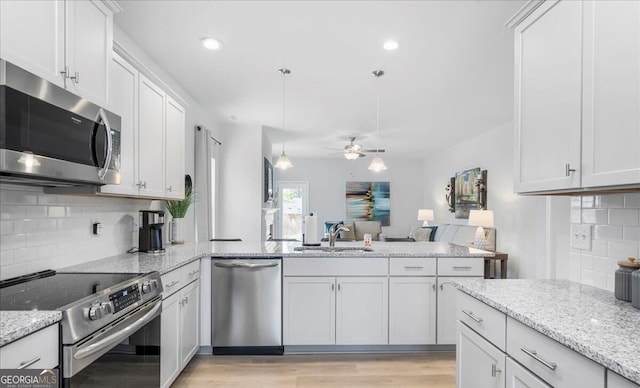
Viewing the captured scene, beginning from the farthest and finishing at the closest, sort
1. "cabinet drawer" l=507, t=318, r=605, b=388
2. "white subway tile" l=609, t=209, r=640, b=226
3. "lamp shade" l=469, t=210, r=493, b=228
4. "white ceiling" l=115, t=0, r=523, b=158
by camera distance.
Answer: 1. "lamp shade" l=469, t=210, r=493, b=228
2. "white ceiling" l=115, t=0, r=523, b=158
3. "white subway tile" l=609, t=209, r=640, b=226
4. "cabinet drawer" l=507, t=318, r=605, b=388

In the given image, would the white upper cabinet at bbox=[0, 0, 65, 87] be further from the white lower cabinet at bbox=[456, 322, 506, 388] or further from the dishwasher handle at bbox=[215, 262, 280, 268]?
the white lower cabinet at bbox=[456, 322, 506, 388]

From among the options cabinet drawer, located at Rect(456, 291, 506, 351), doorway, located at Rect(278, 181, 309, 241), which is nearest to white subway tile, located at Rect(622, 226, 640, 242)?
cabinet drawer, located at Rect(456, 291, 506, 351)

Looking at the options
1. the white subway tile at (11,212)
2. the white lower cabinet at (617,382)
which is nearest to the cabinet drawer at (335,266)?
the white subway tile at (11,212)

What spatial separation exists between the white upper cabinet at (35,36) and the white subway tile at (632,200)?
2.64 meters

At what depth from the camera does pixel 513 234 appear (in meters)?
5.18

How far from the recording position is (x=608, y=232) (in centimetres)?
169

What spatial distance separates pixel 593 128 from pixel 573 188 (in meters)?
0.26

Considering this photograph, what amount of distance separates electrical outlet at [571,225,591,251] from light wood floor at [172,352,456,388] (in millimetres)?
1352

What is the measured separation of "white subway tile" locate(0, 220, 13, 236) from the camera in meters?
1.67

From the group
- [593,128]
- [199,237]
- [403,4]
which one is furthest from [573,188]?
[199,237]

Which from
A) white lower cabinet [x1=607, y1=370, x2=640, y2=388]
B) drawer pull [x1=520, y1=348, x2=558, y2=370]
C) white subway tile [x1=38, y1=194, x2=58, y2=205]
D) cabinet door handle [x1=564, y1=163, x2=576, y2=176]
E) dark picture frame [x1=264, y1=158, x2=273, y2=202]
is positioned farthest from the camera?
dark picture frame [x1=264, y1=158, x2=273, y2=202]

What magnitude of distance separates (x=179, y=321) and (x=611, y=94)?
2.71m

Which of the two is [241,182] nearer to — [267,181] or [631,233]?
[267,181]

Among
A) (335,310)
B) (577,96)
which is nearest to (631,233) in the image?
(577,96)
